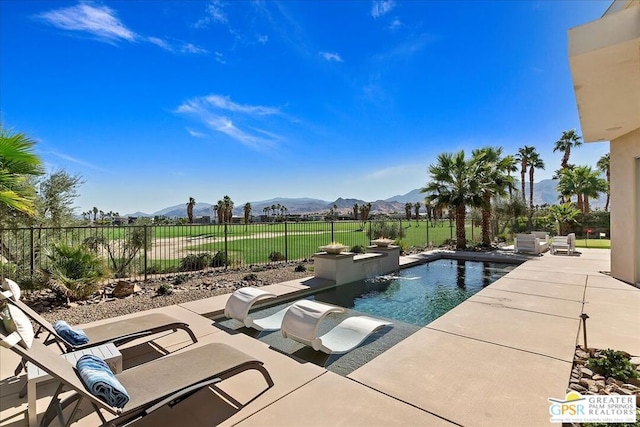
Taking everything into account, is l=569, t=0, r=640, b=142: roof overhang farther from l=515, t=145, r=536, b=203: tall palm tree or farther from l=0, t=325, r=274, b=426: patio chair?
l=515, t=145, r=536, b=203: tall palm tree

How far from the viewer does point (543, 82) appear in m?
10.7

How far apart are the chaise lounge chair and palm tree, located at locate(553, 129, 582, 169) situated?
42593 mm

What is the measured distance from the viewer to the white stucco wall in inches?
278

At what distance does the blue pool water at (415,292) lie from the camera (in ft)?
19.2

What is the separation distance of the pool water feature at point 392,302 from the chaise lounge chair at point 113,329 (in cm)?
93

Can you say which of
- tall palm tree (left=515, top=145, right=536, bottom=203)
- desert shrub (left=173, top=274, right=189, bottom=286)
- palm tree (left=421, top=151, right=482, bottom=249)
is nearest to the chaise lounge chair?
desert shrub (left=173, top=274, right=189, bottom=286)

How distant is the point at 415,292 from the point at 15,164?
810 centimetres

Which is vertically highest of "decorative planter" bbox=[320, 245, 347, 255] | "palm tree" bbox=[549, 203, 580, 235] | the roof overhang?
the roof overhang

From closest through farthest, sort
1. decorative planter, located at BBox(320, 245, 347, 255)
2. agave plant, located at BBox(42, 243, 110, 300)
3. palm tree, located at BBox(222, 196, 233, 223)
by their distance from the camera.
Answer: agave plant, located at BBox(42, 243, 110, 300)
decorative planter, located at BBox(320, 245, 347, 255)
palm tree, located at BBox(222, 196, 233, 223)

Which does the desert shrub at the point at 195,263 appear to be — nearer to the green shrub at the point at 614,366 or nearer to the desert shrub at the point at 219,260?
the desert shrub at the point at 219,260

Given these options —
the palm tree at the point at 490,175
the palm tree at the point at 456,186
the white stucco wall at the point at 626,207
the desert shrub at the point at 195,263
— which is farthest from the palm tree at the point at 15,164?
the palm tree at the point at 490,175

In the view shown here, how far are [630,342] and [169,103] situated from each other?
1445 cm

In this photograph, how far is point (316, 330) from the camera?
3600 mm

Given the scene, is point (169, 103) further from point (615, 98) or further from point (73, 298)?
point (615, 98)
